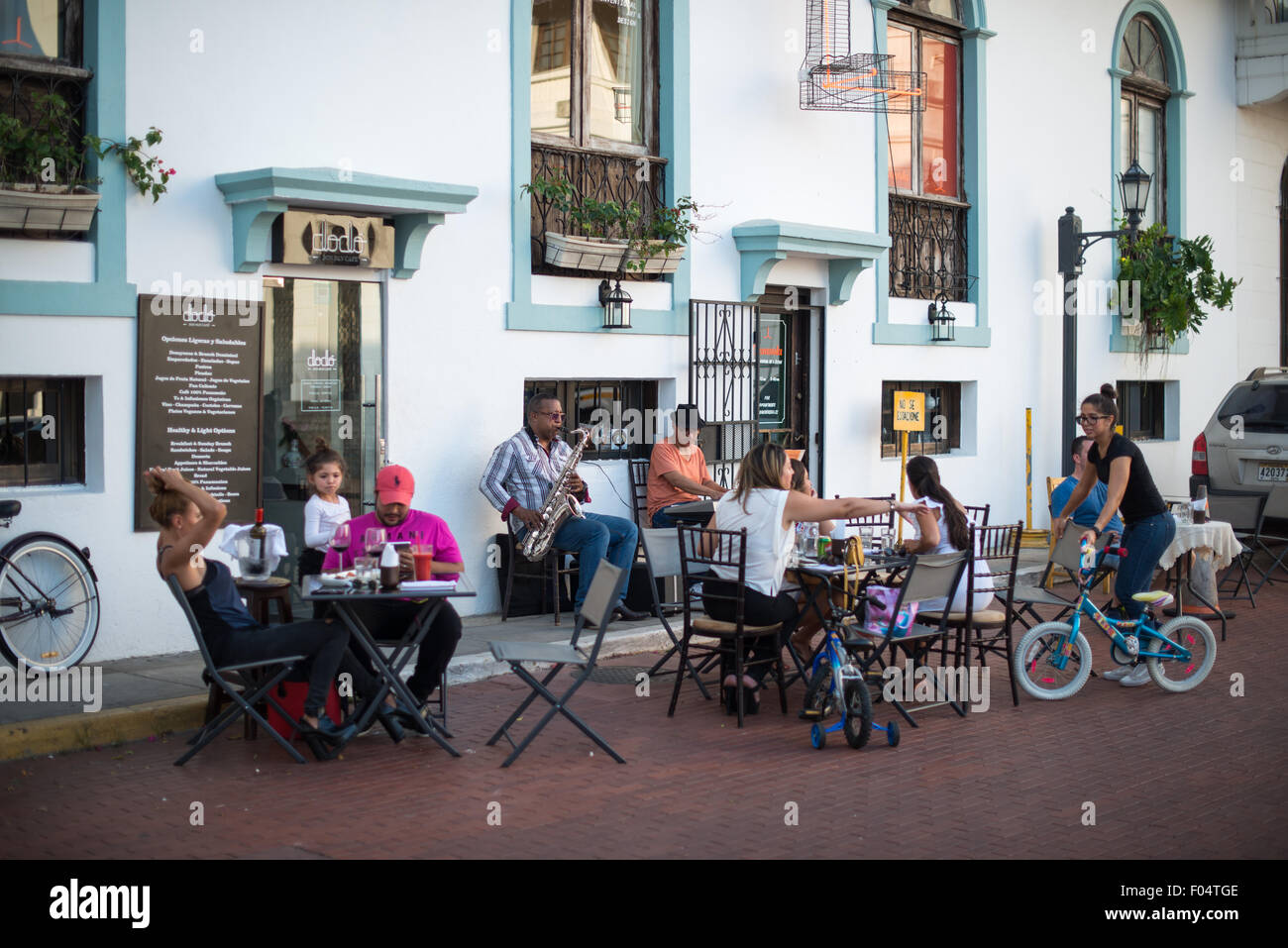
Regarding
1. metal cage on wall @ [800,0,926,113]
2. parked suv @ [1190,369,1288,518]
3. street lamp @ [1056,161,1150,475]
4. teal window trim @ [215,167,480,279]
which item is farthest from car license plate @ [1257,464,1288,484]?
teal window trim @ [215,167,480,279]

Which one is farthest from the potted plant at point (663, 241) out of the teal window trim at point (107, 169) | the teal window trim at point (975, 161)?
the teal window trim at point (107, 169)

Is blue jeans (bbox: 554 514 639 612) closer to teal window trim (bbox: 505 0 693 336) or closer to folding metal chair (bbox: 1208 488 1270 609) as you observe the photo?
teal window trim (bbox: 505 0 693 336)

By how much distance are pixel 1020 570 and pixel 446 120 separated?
22.8 feet

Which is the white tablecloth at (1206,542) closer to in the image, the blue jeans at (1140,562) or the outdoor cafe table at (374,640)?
the blue jeans at (1140,562)

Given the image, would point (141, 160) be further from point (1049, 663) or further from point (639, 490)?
point (1049, 663)

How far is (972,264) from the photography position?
14.9m

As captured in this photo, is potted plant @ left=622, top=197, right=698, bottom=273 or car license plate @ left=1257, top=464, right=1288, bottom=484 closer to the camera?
potted plant @ left=622, top=197, right=698, bottom=273

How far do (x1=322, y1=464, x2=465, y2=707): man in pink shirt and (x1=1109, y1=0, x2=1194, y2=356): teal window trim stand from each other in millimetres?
11409

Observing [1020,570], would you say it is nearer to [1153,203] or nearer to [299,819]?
[1153,203]

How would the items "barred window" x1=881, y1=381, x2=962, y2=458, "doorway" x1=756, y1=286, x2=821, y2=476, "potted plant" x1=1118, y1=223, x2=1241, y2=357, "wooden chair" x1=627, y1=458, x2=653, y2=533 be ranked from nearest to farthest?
"wooden chair" x1=627, y1=458, x2=653, y2=533, "doorway" x1=756, y1=286, x2=821, y2=476, "barred window" x1=881, y1=381, x2=962, y2=458, "potted plant" x1=1118, y1=223, x2=1241, y2=357

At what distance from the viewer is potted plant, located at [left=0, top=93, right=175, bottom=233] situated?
26.1ft

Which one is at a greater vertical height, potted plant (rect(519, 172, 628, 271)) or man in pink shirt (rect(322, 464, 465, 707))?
potted plant (rect(519, 172, 628, 271))

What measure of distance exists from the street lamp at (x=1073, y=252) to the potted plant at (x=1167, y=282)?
3.93ft

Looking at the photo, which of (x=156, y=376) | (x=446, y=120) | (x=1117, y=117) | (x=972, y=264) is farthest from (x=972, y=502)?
(x=156, y=376)
